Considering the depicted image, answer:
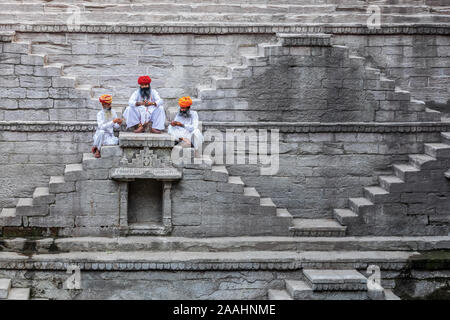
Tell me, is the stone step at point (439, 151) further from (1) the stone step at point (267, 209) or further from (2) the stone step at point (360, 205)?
(1) the stone step at point (267, 209)

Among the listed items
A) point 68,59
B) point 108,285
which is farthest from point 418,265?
point 68,59

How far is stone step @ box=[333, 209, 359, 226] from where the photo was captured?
1516 centimetres

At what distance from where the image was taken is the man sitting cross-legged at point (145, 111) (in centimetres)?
1508

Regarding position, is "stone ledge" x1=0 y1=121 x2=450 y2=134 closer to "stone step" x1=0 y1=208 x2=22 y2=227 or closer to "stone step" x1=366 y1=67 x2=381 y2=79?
"stone step" x1=366 y1=67 x2=381 y2=79

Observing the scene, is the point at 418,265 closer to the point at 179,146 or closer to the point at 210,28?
the point at 179,146

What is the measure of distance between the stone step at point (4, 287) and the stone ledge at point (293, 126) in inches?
121

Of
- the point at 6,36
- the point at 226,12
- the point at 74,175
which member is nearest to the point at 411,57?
the point at 226,12

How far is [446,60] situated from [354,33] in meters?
1.97

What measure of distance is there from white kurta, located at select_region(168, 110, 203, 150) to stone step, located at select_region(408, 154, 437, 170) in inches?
160

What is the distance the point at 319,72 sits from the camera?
51.1 ft

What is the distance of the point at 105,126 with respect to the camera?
583 inches

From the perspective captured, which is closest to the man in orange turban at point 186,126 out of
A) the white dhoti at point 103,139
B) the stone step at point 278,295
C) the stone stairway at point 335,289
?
the white dhoti at point 103,139

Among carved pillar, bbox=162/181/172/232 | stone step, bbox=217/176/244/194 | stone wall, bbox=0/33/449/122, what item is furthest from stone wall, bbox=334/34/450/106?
carved pillar, bbox=162/181/172/232

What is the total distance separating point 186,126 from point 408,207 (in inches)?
172
